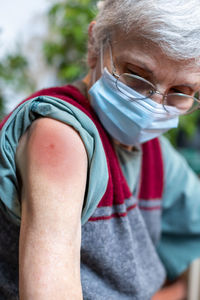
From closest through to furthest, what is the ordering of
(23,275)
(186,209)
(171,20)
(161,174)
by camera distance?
(23,275) < (171,20) < (161,174) < (186,209)

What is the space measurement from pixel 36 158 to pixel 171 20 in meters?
0.37

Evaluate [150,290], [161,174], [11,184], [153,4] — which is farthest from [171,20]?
[150,290]

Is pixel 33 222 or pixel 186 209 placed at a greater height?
pixel 33 222

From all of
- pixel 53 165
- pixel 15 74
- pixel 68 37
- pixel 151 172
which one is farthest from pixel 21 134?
pixel 68 37

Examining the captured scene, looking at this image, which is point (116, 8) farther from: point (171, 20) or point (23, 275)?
point (23, 275)

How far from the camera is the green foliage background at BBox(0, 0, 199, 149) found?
86.2 inches

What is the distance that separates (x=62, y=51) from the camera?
8.14 ft

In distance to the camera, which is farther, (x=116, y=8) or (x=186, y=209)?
(x=186, y=209)

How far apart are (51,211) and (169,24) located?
0.42m

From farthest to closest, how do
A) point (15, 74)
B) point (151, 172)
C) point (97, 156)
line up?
point (15, 74)
point (151, 172)
point (97, 156)

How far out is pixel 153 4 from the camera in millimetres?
673

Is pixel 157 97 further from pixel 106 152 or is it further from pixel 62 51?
pixel 62 51

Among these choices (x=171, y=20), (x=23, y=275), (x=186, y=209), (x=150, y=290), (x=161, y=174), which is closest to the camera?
(x=23, y=275)

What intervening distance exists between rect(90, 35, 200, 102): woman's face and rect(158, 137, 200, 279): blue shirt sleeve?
436mm
